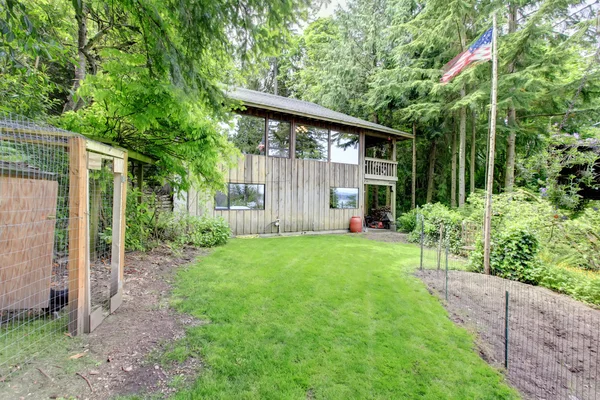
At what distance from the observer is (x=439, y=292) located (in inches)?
199

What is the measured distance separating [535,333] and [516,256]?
2.81 m

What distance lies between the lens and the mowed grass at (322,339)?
238 cm

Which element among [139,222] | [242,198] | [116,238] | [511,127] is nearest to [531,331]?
[116,238]

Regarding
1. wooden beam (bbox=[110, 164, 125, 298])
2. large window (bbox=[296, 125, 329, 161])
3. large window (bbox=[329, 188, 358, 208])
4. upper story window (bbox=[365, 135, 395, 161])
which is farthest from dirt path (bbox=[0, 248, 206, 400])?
upper story window (bbox=[365, 135, 395, 161])

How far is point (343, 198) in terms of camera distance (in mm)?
13148

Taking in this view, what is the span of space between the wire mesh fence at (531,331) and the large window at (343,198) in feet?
23.6

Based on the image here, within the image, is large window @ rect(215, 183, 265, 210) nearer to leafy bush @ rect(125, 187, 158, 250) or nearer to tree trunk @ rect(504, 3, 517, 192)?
leafy bush @ rect(125, 187, 158, 250)

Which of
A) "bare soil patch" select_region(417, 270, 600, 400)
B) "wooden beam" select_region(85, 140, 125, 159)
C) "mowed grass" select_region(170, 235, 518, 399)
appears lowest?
"bare soil patch" select_region(417, 270, 600, 400)

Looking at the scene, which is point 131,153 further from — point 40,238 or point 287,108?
point 287,108

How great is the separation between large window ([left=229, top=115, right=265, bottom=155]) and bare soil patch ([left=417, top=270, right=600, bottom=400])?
7842 millimetres

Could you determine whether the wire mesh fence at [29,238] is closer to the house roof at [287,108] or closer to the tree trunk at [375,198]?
the house roof at [287,108]

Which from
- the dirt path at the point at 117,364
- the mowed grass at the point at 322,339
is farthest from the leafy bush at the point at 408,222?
the dirt path at the point at 117,364

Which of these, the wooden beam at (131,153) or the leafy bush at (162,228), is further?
the leafy bush at (162,228)

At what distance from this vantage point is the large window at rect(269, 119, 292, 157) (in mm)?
11352
